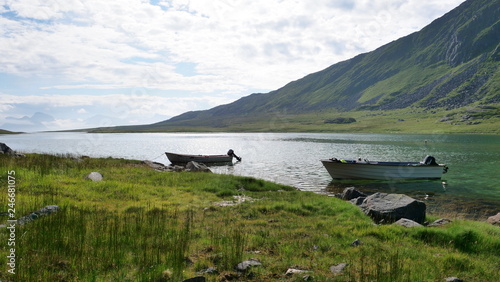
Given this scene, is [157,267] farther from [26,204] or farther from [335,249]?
[26,204]

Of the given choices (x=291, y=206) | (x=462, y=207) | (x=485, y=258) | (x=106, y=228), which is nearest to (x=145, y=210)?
(x=106, y=228)

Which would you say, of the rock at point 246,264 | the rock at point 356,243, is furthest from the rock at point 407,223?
the rock at point 246,264

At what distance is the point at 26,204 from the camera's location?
1290cm

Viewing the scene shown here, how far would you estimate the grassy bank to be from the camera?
26.2ft

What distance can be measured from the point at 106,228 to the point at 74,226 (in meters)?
1.00

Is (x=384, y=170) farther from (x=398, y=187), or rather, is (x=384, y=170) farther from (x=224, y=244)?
(x=224, y=244)

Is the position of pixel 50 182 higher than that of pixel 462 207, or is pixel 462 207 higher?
pixel 50 182

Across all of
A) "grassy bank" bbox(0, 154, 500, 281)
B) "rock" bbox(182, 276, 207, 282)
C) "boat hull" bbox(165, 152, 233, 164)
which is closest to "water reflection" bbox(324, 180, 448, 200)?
"grassy bank" bbox(0, 154, 500, 281)

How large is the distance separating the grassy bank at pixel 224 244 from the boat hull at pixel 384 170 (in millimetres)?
21978

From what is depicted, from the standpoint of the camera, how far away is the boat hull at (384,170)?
125ft

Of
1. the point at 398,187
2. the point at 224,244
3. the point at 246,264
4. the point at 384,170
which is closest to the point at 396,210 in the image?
the point at 224,244

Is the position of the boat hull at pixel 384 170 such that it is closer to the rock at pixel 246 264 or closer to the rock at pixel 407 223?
the rock at pixel 407 223

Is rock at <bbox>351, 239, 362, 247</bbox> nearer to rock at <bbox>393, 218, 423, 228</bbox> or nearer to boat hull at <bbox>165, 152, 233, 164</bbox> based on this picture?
rock at <bbox>393, 218, 423, 228</bbox>

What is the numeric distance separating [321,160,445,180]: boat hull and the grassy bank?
72.1 ft
